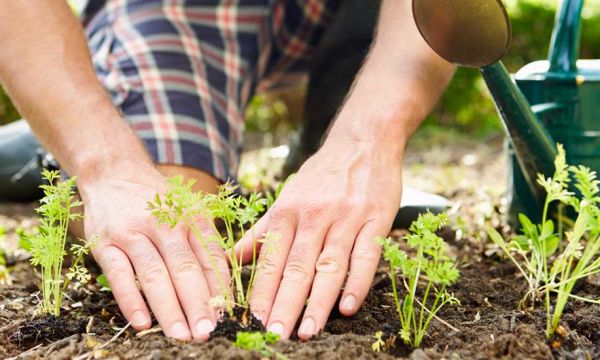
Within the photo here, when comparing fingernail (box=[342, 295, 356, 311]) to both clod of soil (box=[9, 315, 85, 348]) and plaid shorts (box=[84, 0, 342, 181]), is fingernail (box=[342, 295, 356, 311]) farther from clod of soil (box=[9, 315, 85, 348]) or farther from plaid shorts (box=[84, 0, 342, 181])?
plaid shorts (box=[84, 0, 342, 181])

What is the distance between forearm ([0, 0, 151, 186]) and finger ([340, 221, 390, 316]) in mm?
666

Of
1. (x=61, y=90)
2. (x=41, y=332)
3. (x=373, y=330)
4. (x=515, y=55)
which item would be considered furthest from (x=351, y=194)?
(x=515, y=55)

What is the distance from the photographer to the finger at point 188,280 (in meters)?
1.62

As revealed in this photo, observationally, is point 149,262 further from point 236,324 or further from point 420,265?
point 420,265

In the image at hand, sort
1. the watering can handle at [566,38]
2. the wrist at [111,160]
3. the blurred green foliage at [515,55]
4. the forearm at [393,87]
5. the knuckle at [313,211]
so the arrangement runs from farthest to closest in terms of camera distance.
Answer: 1. the blurred green foliage at [515,55]
2. the watering can handle at [566,38]
3. the forearm at [393,87]
4. the wrist at [111,160]
5. the knuckle at [313,211]

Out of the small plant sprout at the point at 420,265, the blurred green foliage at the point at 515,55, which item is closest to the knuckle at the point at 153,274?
the small plant sprout at the point at 420,265

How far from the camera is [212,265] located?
5.66ft

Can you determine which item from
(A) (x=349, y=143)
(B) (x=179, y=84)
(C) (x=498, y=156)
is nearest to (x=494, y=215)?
(A) (x=349, y=143)

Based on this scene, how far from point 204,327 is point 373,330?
0.41 meters

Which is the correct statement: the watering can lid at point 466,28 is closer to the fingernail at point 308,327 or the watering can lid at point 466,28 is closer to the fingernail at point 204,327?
the fingernail at point 308,327

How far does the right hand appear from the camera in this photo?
1650 mm

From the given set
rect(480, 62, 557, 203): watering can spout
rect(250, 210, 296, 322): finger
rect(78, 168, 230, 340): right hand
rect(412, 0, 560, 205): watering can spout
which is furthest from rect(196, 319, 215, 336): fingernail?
rect(480, 62, 557, 203): watering can spout

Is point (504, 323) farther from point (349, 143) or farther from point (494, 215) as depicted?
point (494, 215)

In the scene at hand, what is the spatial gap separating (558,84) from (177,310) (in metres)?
1.49
